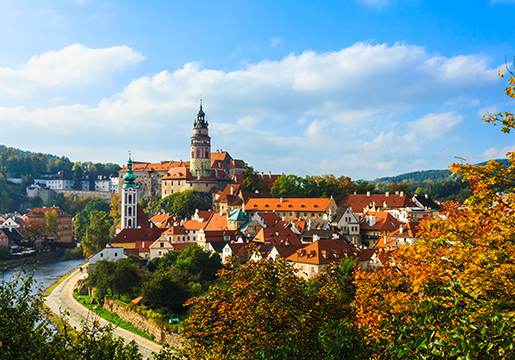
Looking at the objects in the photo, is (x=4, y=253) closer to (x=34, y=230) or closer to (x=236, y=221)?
(x=34, y=230)

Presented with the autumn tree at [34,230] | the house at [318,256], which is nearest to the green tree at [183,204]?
the autumn tree at [34,230]

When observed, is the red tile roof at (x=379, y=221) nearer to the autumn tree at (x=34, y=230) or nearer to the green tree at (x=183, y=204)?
the green tree at (x=183, y=204)

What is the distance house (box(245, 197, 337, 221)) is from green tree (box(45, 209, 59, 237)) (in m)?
42.3

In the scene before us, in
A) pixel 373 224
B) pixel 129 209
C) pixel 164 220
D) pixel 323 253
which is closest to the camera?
pixel 323 253

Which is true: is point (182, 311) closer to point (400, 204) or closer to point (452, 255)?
point (452, 255)

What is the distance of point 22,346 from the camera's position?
7539 millimetres

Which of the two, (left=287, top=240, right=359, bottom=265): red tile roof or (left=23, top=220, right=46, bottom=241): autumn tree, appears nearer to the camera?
(left=287, top=240, right=359, bottom=265): red tile roof

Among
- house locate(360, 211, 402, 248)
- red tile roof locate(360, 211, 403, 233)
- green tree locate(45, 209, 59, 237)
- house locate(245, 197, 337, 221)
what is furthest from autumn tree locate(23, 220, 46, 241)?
red tile roof locate(360, 211, 403, 233)

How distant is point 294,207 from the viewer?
69.4 metres

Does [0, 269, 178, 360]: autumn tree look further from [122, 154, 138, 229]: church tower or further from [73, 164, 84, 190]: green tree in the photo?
[73, 164, 84, 190]: green tree

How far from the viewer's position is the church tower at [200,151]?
9031 cm

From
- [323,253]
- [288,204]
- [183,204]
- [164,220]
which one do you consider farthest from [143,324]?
[183,204]

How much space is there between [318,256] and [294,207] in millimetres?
31425

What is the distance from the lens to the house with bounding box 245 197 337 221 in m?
66.9
